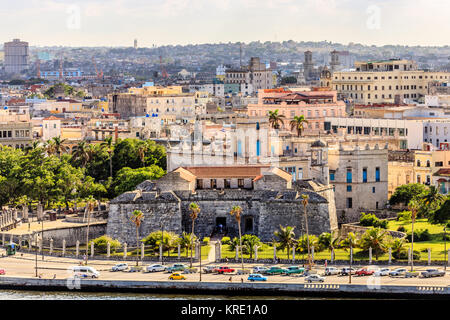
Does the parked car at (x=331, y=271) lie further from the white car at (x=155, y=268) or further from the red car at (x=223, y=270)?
the white car at (x=155, y=268)

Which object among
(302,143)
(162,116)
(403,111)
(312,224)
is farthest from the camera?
(162,116)

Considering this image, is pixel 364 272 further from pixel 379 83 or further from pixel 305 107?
pixel 379 83

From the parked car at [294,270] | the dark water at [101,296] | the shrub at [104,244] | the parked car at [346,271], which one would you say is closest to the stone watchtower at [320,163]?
the shrub at [104,244]

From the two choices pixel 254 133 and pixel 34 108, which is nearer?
pixel 254 133

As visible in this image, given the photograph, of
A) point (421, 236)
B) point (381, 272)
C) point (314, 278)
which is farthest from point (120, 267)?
point (421, 236)

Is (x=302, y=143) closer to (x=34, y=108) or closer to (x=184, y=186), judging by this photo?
(x=184, y=186)

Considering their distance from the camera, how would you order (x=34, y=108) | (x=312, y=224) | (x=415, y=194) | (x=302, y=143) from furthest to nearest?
(x=34, y=108)
(x=302, y=143)
(x=415, y=194)
(x=312, y=224)

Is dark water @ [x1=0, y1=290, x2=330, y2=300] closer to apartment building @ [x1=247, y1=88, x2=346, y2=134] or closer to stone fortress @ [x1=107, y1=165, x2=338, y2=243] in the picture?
stone fortress @ [x1=107, y1=165, x2=338, y2=243]

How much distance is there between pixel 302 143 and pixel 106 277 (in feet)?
98.8

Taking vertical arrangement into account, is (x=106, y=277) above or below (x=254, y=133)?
below

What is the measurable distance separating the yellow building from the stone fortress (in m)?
67.9

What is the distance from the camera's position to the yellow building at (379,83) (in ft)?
458
